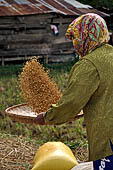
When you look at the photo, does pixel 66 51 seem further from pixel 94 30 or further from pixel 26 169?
pixel 94 30

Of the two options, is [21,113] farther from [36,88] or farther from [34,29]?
[34,29]

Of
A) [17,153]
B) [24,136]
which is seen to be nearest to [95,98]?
[17,153]

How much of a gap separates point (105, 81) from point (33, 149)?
1.87 meters

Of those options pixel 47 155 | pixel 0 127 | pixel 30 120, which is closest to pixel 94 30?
pixel 30 120

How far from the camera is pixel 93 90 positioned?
2.04m

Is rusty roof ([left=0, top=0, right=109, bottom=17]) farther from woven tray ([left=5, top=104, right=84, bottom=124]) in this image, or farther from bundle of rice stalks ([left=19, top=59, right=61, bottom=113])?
woven tray ([left=5, top=104, right=84, bottom=124])

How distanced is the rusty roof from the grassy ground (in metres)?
3.09

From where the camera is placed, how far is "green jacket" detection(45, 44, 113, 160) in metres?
2.03

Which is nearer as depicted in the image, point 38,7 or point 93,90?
point 93,90

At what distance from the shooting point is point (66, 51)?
41.6 ft

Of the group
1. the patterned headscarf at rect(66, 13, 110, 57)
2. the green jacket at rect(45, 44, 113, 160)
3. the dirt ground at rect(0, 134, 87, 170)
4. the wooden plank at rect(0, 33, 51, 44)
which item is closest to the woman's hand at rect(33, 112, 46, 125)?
the green jacket at rect(45, 44, 113, 160)

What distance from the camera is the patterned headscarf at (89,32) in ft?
7.03

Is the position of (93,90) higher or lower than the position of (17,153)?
higher

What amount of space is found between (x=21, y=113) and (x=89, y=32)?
120 cm
